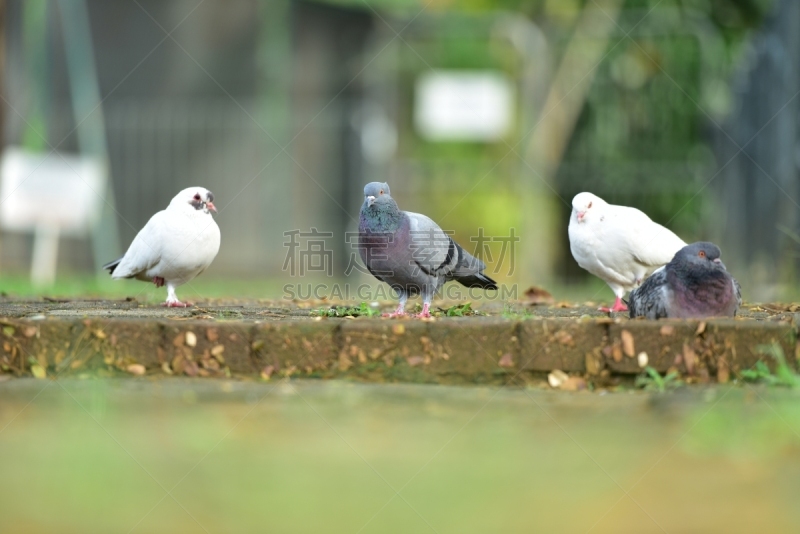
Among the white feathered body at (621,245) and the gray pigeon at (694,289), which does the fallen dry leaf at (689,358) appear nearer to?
the gray pigeon at (694,289)

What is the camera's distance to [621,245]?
5695mm

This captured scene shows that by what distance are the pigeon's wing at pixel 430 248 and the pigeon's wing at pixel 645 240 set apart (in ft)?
4.17

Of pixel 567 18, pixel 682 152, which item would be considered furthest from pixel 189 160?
pixel 682 152

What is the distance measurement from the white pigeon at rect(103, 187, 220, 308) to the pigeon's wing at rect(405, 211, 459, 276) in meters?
1.18

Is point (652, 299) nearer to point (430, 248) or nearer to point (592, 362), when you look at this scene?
point (592, 362)

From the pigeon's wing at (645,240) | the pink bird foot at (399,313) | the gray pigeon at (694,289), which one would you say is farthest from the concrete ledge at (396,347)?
the pigeon's wing at (645,240)

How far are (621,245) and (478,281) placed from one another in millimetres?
965

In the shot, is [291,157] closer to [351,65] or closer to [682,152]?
[351,65]

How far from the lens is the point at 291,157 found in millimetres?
15141

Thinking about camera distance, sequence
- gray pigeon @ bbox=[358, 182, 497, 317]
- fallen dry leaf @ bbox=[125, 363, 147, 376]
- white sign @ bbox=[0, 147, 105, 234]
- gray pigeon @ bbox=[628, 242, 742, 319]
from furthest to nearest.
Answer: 1. white sign @ bbox=[0, 147, 105, 234]
2. gray pigeon @ bbox=[358, 182, 497, 317]
3. gray pigeon @ bbox=[628, 242, 742, 319]
4. fallen dry leaf @ bbox=[125, 363, 147, 376]

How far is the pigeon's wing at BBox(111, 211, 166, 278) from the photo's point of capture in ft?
17.7

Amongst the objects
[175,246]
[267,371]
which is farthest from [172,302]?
[267,371]

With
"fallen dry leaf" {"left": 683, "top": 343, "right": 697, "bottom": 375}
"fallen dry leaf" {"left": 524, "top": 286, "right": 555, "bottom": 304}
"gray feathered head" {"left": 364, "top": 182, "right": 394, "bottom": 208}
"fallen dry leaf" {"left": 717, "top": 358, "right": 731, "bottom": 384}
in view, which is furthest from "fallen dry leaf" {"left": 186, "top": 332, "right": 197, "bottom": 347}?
"fallen dry leaf" {"left": 524, "top": 286, "right": 555, "bottom": 304}

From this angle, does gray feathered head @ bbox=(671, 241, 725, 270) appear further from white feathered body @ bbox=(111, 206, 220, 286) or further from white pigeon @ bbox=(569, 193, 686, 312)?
white feathered body @ bbox=(111, 206, 220, 286)
